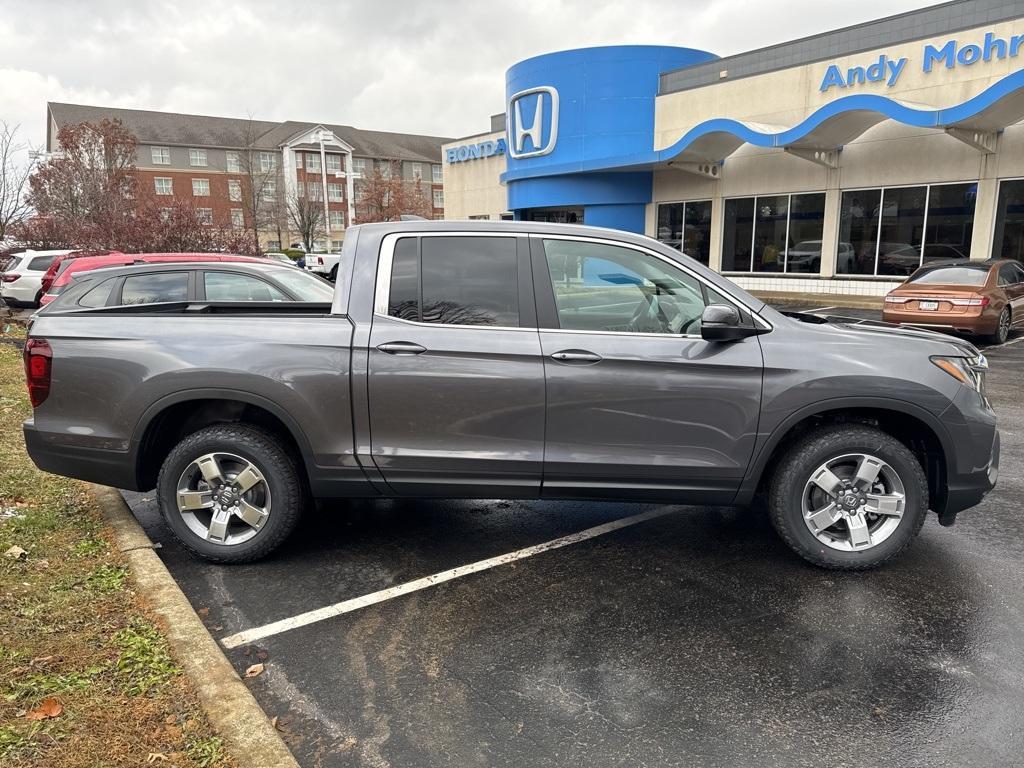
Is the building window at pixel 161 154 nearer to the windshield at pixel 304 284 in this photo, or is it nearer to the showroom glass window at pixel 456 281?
the windshield at pixel 304 284

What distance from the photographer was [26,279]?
18188 millimetres

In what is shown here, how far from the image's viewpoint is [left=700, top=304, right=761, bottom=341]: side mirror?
368cm

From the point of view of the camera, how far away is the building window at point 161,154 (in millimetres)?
67250

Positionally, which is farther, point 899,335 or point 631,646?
point 899,335

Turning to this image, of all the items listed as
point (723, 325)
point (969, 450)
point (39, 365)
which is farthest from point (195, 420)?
point (969, 450)

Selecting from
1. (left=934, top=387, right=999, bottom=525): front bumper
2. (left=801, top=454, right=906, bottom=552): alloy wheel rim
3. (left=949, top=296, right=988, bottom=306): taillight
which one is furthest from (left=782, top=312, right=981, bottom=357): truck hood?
(left=949, top=296, right=988, bottom=306): taillight

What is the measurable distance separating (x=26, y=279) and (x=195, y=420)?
1746 cm

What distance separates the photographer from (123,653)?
10.3 ft

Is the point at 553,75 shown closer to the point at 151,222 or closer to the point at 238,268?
the point at 151,222

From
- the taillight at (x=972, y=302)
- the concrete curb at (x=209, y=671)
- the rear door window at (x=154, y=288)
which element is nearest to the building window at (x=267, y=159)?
the rear door window at (x=154, y=288)

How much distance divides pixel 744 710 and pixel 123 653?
8.59ft

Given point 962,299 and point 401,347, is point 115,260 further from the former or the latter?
point 962,299

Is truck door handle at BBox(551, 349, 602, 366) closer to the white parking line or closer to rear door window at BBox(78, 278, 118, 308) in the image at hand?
the white parking line

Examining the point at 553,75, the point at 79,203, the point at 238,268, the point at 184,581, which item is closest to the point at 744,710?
the point at 184,581
